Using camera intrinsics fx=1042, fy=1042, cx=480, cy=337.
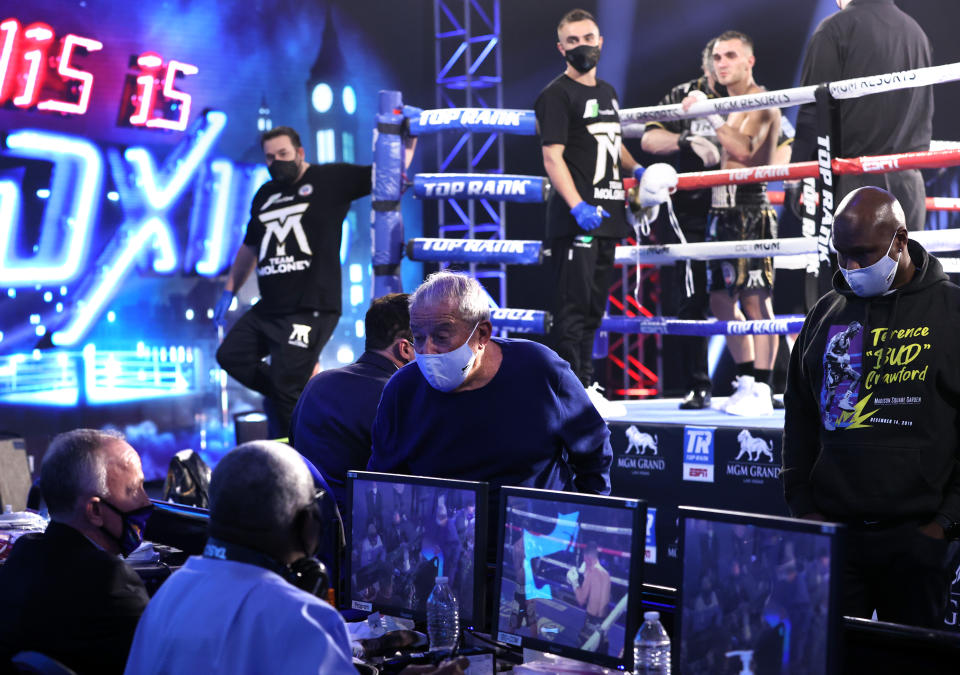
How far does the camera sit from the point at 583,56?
505cm

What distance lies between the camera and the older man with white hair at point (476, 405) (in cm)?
266

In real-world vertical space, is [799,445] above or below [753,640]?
above

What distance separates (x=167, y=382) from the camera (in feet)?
27.5

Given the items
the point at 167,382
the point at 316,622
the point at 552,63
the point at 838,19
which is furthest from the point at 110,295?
the point at 316,622

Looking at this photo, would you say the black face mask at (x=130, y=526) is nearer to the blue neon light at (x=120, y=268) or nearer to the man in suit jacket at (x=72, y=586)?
the man in suit jacket at (x=72, y=586)

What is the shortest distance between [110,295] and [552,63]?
433cm

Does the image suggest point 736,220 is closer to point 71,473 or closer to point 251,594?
point 71,473

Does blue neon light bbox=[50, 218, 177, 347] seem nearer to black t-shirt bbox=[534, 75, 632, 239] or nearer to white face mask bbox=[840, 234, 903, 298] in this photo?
black t-shirt bbox=[534, 75, 632, 239]

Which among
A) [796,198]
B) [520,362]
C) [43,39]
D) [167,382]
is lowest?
[167,382]

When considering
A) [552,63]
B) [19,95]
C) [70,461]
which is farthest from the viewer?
[552,63]

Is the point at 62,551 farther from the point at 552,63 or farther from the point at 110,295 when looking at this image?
the point at 552,63

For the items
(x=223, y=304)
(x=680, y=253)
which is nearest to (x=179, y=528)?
(x=680, y=253)

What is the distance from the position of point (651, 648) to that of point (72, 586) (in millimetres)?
1116

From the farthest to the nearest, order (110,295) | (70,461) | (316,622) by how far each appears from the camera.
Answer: (110,295) → (70,461) → (316,622)
